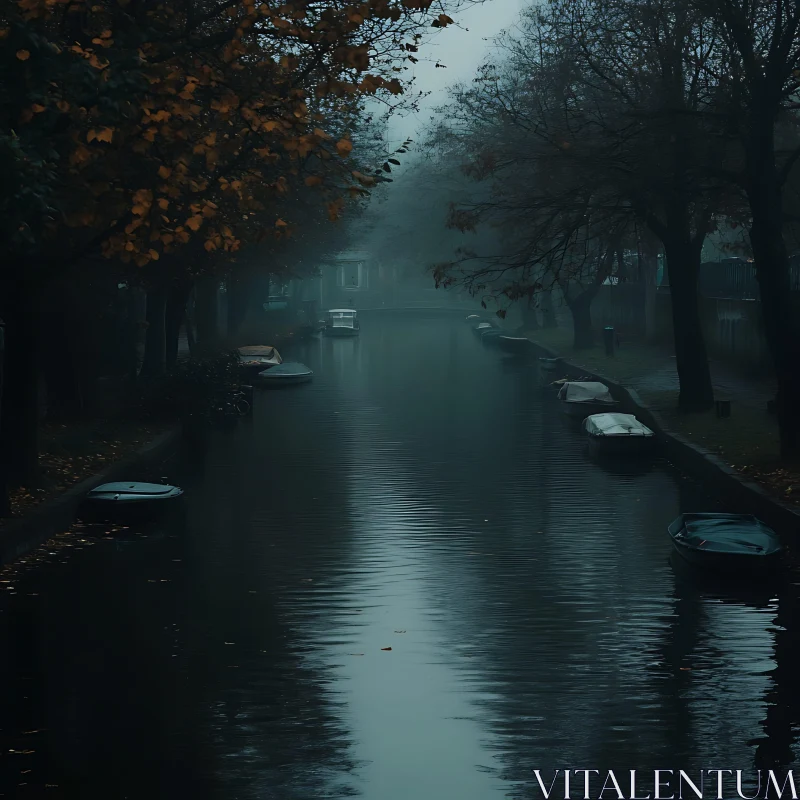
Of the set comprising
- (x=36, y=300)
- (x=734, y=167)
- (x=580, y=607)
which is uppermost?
(x=734, y=167)

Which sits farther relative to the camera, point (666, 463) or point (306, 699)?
point (666, 463)

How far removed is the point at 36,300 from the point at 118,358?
1922cm

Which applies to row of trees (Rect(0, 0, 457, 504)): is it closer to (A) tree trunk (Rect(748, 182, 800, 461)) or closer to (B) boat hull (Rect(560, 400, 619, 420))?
(A) tree trunk (Rect(748, 182, 800, 461))

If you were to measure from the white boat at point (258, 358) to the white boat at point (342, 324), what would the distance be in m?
30.5

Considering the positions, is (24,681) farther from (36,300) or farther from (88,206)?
(36,300)

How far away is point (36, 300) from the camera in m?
16.9

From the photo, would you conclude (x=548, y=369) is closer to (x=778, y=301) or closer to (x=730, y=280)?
(x=730, y=280)

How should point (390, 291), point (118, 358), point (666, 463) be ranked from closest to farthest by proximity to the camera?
point (666, 463) → point (118, 358) → point (390, 291)

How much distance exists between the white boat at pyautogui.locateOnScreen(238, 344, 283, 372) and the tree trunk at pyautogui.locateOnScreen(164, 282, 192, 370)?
7.29 m

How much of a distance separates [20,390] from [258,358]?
2723 centimetres

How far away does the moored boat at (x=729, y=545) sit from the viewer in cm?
1313

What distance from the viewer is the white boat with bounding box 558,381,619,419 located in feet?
100

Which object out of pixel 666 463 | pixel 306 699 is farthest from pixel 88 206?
pixel 666 463

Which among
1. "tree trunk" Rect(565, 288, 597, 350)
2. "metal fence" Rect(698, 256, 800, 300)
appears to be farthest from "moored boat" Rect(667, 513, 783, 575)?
"tree trunk" Rect(565, 288, 597, 350)
